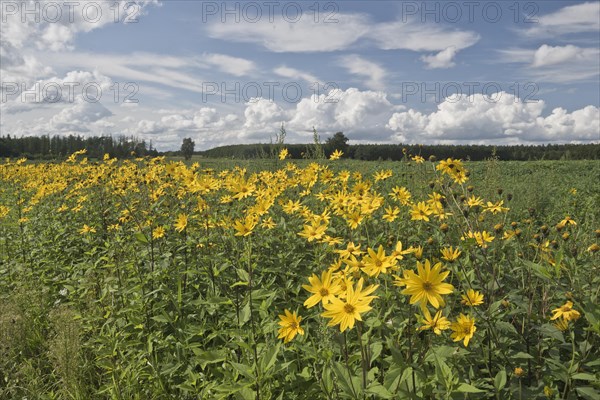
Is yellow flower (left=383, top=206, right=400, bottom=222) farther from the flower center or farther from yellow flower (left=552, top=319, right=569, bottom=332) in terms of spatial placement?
the flower center

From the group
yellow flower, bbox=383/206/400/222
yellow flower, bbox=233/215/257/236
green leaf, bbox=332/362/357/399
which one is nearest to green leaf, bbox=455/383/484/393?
green leaf, bbox=332/362/357/399

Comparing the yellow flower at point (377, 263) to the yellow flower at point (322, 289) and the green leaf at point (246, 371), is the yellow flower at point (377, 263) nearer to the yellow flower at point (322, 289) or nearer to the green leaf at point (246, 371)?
the yellow flower at point (322, 289)

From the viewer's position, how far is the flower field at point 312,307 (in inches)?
66.6

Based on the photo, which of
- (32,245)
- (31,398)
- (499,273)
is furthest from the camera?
(32,245)

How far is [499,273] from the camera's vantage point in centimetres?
251

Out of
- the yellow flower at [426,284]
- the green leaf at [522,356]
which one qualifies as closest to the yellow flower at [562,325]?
the green leaf at [522,356]

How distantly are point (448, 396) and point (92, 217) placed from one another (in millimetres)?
5143

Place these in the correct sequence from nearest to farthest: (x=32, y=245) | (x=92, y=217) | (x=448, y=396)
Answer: (x=448, y=396)
(x=32, y=245)
(x=92, y=217)

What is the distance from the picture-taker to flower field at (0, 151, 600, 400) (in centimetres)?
169

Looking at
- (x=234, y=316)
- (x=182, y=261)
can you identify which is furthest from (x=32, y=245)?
(x=234, y=316)

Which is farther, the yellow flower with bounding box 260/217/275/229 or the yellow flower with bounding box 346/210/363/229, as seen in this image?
the yellow flower with bounding box 260/217/275/229

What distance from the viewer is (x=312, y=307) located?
281cm

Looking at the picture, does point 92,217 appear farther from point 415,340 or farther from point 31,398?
point 415,340

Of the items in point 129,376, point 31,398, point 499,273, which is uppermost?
point 499,273
